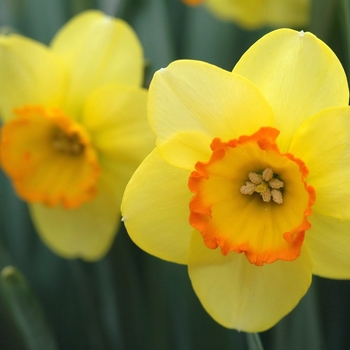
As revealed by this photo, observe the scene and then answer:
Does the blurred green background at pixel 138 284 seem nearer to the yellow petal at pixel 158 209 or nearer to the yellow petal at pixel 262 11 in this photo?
the yellow petal at pixel 262 11

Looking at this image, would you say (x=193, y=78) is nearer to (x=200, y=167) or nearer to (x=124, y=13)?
(x=200, y=167)

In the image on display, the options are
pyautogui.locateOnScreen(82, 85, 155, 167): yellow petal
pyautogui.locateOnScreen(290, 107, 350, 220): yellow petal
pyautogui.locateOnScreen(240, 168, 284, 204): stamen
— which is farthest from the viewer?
pyautogui.locateOnScreen(82, 85, 155, 167): yellow petal

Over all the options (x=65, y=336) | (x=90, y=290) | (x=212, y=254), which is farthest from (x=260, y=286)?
(x=65, y=336)

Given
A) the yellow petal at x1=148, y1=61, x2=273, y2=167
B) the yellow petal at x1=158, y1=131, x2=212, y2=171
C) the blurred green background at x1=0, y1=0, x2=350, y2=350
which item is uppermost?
the yellow petal at x1=148, y1=61, x2=273, y2=167

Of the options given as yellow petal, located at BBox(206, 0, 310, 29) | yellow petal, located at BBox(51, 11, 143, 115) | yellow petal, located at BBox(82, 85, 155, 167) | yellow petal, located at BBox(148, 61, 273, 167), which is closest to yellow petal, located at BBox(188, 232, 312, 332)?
yellow petal, located at BBox(148, 61, 273, 167)

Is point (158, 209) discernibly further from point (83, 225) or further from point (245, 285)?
point (83, 225)

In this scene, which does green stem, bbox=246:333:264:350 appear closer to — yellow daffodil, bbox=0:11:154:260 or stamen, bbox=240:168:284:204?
stamen, bbox=240:168:284:204

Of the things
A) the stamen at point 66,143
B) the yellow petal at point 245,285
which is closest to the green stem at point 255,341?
the yellow petal at point 245,285
